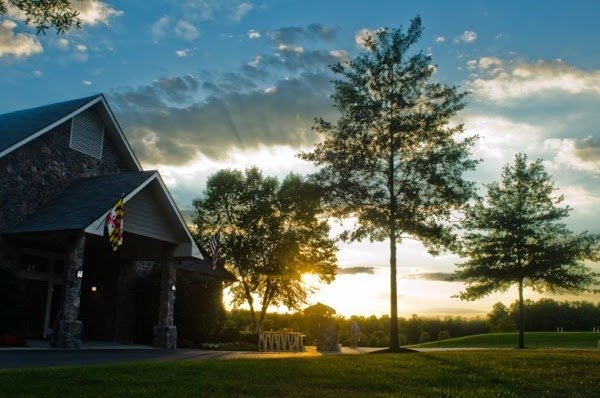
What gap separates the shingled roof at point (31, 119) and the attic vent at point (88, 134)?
0.63 m

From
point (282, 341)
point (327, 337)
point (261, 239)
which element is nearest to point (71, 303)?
point (282, 341)

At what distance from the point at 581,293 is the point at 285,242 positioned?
70.9 feet

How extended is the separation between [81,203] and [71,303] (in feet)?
12.6

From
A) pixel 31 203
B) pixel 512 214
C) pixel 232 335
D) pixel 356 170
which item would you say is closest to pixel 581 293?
pixel 512 214

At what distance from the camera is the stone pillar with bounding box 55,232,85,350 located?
19.0 metres

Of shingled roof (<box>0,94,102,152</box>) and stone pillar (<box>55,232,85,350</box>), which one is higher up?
shingled roof (<box>0,94,102,152</box>)

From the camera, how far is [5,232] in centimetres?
2036

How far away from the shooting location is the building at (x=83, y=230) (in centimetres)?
1988

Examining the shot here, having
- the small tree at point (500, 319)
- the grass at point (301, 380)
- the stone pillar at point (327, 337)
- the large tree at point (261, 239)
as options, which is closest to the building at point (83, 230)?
the stone pillar at point (327, 337)

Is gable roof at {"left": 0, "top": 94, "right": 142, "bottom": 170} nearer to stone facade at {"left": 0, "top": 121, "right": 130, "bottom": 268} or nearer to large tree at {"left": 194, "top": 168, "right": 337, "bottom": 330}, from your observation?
stone facade at {"left": 0, "top": 121, "right": 130, "bottom": 268}

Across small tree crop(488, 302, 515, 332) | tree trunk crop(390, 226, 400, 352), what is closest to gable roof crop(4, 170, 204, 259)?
tree trunk crop(390, 226, 400, 352)

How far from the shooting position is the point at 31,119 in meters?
24.0

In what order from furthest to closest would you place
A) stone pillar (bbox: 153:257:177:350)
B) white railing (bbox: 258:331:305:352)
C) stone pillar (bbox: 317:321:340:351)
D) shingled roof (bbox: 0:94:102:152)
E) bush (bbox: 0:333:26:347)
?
stone pillar (bbox: 317:321:340:351) → white railing (bbox: 258:331:305:352) → stone pillar (bbox: 153:257:177:350) → shingled roof (bbox: 0:94:102:152) → bush (bbox: 0:333:26:347)

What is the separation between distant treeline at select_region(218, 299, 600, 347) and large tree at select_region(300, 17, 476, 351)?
25.9m
